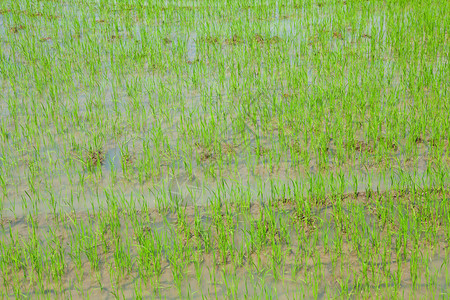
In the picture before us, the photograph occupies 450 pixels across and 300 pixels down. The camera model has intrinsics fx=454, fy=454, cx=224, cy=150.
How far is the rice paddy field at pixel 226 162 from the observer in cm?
242

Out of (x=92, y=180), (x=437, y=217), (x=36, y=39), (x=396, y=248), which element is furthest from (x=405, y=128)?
(x=36, y=39)

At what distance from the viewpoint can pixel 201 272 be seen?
2.44 metres

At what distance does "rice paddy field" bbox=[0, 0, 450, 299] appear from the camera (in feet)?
7.93

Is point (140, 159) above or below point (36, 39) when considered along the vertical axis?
below

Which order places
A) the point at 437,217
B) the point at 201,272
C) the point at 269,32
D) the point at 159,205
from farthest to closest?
1. the point at 269,32
2. the point at 159,205
3. the point at 437,217
4. the point at 201,272

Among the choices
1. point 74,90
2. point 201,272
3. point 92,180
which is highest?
point 74,90

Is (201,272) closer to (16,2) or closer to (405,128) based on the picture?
(405,128)

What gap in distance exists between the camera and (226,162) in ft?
11.5

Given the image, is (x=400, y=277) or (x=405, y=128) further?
(x=405, y=128)

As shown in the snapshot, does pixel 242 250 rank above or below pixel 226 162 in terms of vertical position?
below

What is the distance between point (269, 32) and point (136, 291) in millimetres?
4470

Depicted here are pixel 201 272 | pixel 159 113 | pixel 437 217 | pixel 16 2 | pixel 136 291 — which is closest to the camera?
pixel 136 291

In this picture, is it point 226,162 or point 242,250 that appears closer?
point 242,250

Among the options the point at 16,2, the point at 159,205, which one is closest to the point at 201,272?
the point at 159,205
